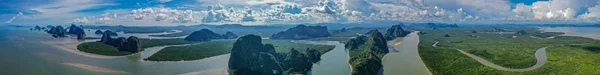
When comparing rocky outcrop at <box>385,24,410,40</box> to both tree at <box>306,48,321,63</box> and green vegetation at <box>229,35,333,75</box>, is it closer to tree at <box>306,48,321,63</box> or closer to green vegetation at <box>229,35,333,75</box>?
tree at <box>306,48,321,63</box>

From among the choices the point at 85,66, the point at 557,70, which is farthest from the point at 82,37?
the point at 557,70

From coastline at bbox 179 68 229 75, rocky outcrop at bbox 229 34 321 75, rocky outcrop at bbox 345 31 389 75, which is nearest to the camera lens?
rocky outcrop at bbox 345 31 389 75

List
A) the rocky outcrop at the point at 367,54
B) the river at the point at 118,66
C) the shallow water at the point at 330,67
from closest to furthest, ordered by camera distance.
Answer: the rocky outcrop at the point at 367,54
the river at the point at 118,66
the shallow water at the point at 330,67

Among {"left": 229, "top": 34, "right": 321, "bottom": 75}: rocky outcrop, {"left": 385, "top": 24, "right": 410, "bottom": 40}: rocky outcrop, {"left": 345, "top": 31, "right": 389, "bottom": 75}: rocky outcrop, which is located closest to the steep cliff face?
{"left": 229, "top": 34, "right": 321, "bottom": 75}: rocky outcrop

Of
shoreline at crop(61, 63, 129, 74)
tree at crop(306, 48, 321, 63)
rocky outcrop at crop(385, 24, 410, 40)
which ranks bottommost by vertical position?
rocky outcrop at crop(385, 24, 410, 40)

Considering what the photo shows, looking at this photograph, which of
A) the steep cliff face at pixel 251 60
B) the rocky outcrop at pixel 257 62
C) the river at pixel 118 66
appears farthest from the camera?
the river at pixel 118 66

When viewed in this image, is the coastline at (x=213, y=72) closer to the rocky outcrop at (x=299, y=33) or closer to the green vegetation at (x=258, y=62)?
the green vegetation at (x=258, y=62)

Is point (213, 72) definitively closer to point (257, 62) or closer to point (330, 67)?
point (257, 62)

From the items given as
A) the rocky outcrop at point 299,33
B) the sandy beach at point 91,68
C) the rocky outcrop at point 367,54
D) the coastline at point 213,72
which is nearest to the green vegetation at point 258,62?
the coastline at point 213,72

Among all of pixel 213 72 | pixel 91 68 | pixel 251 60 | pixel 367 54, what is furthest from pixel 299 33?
pixel 91 68
